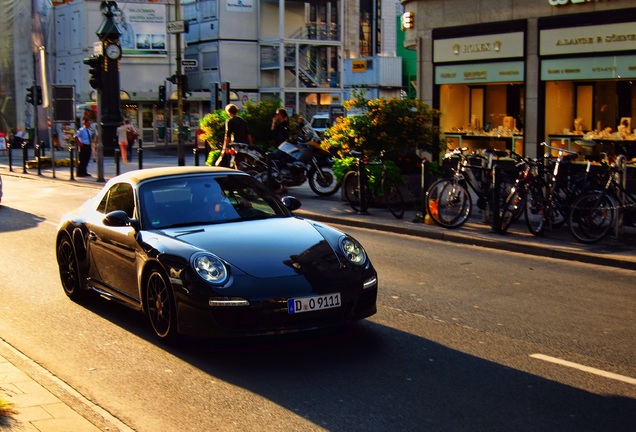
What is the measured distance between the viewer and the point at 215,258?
7.36m

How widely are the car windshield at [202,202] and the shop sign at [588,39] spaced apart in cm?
1190

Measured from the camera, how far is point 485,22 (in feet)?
72.0

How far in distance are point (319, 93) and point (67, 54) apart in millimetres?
17458

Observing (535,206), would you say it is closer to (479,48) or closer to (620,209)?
(620,209)

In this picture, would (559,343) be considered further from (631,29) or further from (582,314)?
(631,29)

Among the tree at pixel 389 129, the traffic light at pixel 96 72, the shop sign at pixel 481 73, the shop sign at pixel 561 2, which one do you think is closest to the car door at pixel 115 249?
the tree at pixel 389 129

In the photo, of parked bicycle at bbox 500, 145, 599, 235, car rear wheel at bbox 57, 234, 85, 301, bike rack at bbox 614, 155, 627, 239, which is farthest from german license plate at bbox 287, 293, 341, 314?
parked bicycle at bbox 500, 145, 599, 235

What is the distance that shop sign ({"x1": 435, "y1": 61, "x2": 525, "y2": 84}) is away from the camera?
21219 millimetres

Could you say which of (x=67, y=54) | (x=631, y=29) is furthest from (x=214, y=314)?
(x=67, y=54)

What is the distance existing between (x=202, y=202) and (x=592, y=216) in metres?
7.03

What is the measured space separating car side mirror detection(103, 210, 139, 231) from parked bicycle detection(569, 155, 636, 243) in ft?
24.5

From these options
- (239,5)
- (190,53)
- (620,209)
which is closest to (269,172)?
(620,209)

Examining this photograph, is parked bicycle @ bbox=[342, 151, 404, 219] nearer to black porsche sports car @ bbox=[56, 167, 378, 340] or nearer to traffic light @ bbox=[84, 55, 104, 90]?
black porsche sports car @ bbox=[56, 167, 378, 340]

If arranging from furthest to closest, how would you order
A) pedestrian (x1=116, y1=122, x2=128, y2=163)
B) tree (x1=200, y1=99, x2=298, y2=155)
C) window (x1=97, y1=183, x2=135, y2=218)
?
pedestrian (x1=116, y1=122, x2=128, y2=163) → tree (x1=200, y1=99, x2=298, y2=155) → window (x1=97, y1=183, x2=135, y2=218)
